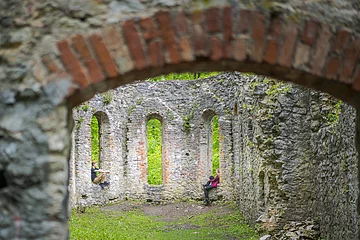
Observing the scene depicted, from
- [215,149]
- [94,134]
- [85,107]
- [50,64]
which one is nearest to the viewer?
[50,64]

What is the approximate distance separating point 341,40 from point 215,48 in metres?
0.83

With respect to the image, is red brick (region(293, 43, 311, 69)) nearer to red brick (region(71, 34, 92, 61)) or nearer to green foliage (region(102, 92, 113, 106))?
red brick (region(71, 34, 92, 61))

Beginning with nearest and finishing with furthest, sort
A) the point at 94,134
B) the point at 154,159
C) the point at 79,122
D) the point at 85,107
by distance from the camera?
the point at 79,122
the point at 85,107
the point at 94,134
the point at 154,159

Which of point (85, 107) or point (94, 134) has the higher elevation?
point (85, 107)

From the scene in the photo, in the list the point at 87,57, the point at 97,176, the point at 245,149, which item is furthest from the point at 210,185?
the point at 87,57

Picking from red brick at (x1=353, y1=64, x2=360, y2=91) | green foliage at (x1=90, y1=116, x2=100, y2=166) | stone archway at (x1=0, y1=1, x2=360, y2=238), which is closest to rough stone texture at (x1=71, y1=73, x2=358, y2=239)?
green foliage at (x1=90, y1=116, x2=100, y2=166)

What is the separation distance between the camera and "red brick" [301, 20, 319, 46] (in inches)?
115

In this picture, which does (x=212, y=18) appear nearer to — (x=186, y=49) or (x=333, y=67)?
(x=186, y=49)

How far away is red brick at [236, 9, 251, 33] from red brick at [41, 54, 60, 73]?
3.79ft

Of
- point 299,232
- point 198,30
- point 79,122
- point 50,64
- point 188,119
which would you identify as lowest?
point 299,232

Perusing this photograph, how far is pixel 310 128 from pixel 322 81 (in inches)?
286

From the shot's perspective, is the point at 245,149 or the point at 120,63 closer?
the point at 120,63

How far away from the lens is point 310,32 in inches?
115

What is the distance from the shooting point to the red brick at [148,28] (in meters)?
2.84
